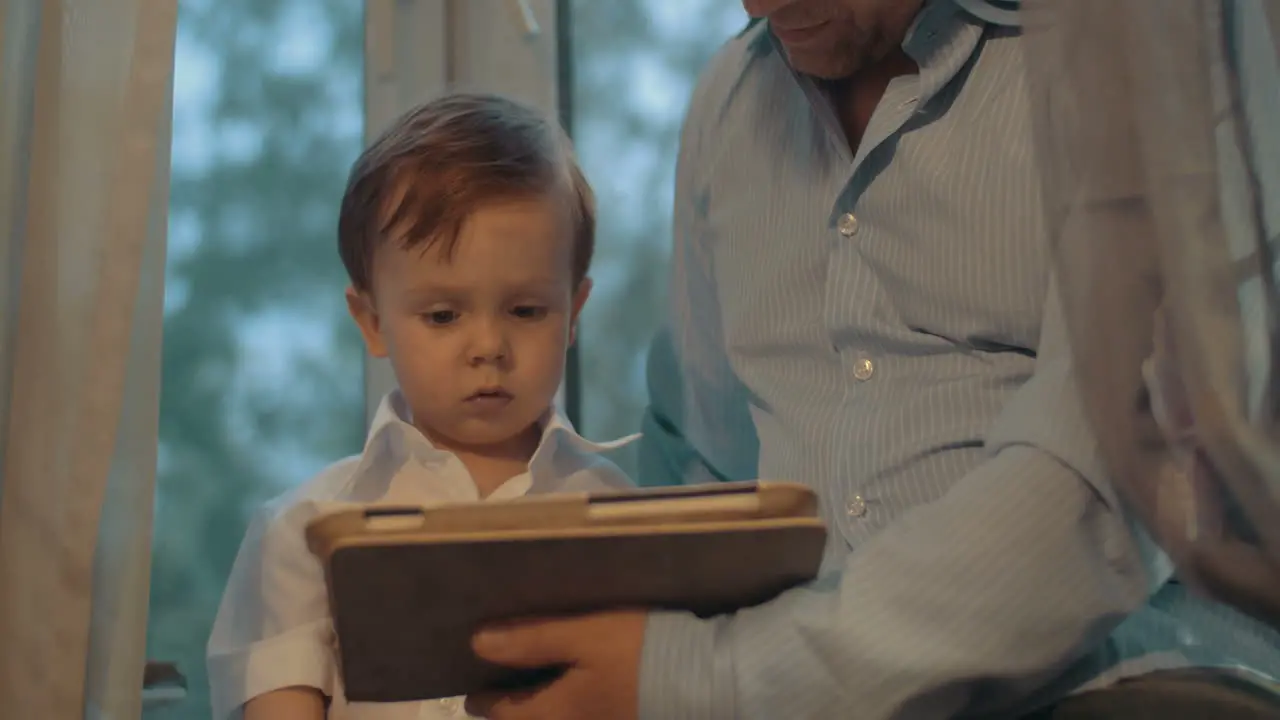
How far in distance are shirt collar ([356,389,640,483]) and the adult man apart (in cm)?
18

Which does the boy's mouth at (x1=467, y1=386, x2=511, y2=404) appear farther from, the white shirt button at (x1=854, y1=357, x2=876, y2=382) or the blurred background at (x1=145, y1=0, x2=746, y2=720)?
the blurred background at (x1=145, y1=0, x2=746, y2=720)

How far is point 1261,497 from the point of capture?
26.8 inches

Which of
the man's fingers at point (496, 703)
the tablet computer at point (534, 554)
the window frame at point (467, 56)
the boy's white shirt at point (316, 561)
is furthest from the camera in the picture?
the window frame at point (467, 56)

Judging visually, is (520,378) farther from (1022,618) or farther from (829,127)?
(1022,618)

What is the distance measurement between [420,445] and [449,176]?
232 millimetres

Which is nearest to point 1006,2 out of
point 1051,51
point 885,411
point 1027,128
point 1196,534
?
point 1027,128

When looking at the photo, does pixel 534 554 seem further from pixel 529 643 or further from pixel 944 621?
pixel 944 621

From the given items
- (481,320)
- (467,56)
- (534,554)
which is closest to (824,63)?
(481,320)

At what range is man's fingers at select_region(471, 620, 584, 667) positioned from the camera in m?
0.74

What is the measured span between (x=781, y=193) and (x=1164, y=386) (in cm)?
48

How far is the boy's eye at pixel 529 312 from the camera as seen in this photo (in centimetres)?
106

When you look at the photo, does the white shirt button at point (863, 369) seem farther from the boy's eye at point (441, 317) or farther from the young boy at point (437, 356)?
the boy's eye at point (441, 317)

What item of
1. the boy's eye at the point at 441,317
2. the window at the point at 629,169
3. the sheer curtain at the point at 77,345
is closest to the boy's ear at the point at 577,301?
the boy's eye at the point at 441,317

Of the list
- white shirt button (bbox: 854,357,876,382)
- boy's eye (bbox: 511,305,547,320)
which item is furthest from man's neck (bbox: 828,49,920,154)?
boy's eye (bbox: 511,305,547,320)
